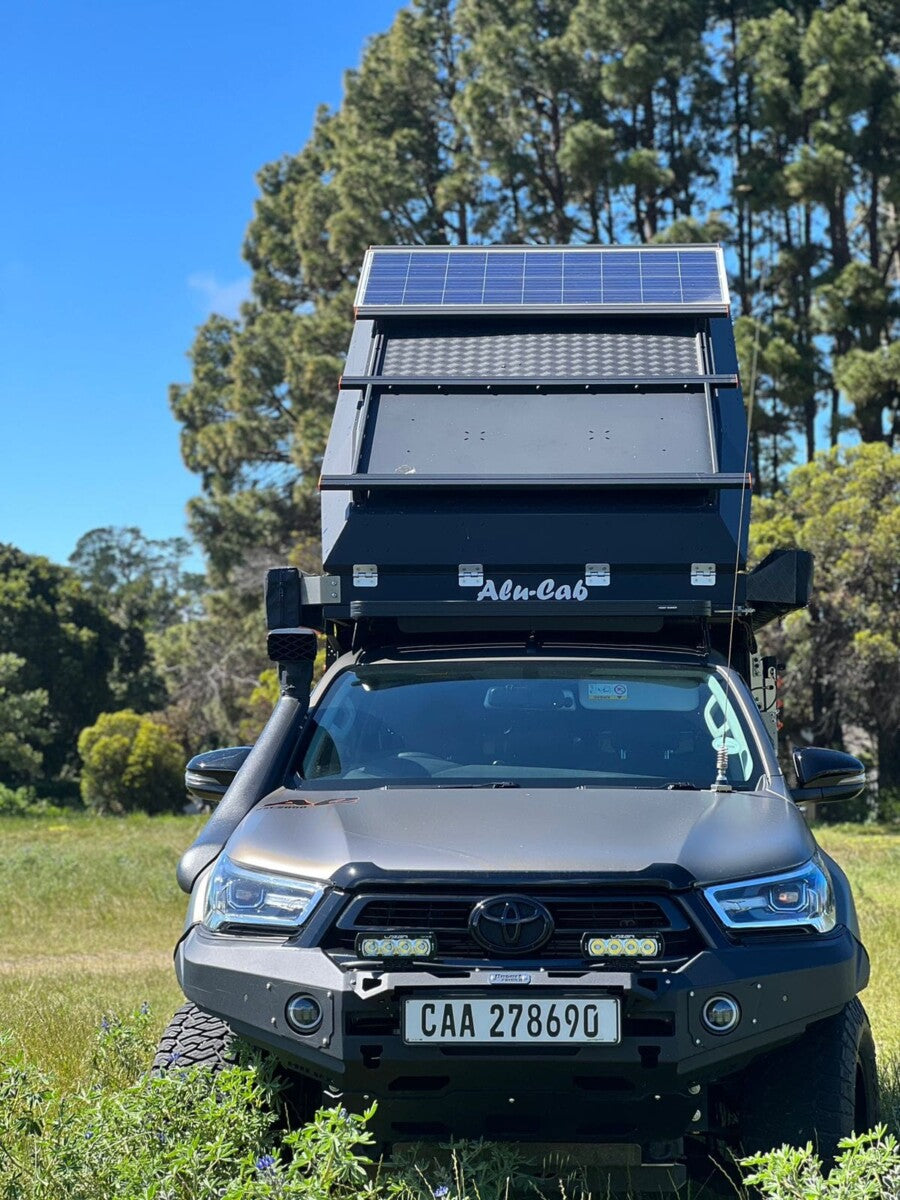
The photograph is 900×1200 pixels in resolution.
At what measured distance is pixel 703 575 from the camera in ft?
20.1

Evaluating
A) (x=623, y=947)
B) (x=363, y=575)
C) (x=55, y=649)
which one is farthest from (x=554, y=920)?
(x=55, y=649)

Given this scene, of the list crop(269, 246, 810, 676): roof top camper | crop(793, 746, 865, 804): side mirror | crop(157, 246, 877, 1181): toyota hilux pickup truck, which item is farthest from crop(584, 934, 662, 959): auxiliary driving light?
crop(269, 246, 810, 676): roof top camper

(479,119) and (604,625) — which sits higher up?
(479,119)

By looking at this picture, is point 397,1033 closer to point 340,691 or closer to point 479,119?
point 340,691

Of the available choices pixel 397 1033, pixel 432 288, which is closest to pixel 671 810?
pixel 397 1033

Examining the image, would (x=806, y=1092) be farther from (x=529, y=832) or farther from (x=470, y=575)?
(x=470, y=575)

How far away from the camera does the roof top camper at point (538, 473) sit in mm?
6164

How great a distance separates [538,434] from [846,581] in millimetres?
21201

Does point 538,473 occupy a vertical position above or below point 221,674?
above

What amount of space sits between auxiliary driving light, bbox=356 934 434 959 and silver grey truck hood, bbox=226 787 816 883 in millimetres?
182

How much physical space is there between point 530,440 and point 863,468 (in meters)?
21.7

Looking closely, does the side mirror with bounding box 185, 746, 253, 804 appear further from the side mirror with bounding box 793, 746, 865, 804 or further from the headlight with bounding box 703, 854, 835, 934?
the headlight with bounding box 703, 854, 835, 934

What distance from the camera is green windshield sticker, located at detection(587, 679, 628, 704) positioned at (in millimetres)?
5609

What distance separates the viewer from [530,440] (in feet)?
21.5
